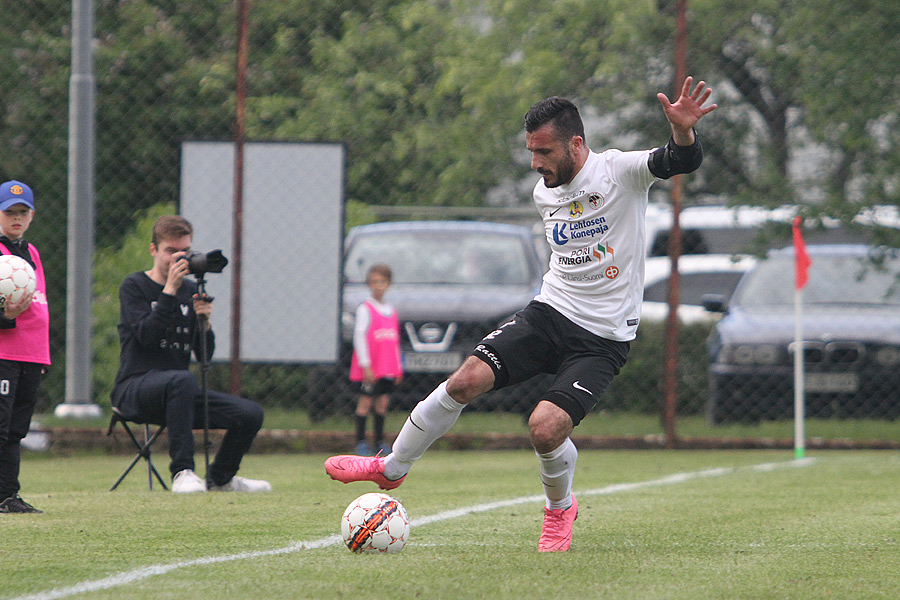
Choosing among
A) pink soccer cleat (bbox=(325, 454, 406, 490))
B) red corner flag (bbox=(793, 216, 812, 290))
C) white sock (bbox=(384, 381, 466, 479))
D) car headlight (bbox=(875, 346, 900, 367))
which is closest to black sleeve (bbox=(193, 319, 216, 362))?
pink soccer cleat (bbox=(325, 454, 406, 490))

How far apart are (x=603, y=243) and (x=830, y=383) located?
6.63 meters

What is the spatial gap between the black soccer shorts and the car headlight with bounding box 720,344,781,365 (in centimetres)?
623

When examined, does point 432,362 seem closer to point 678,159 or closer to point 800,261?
point 800,261

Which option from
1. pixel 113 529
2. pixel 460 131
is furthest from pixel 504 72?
pixel 113 529

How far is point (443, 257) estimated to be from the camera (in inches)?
449

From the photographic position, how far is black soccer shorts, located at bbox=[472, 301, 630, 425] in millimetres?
4945

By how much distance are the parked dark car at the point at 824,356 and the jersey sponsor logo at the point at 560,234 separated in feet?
Answer: 20.7

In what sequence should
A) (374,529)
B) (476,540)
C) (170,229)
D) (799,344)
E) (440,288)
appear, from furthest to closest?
(440,288) < (799,344) < (170,229) < (476,540) < (374,529)

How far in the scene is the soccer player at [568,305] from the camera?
16.3ft

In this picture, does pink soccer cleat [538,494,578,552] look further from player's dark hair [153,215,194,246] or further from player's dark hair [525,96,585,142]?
player's dark hair [153,215,194,246]

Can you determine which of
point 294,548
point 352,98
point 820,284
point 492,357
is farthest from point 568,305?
point 352,98

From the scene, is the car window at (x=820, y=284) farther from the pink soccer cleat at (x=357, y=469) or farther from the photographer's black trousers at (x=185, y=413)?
the pink soccer cleat at (x=357, y=469)

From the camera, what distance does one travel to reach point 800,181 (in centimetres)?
1059

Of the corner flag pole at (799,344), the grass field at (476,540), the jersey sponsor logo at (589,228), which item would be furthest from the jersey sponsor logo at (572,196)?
the corner flag pole at (799,344)
